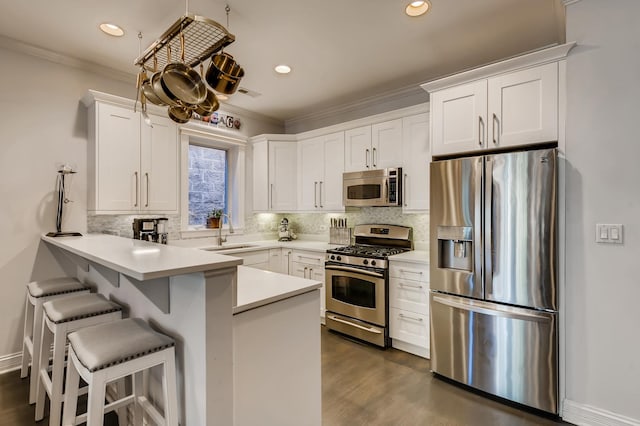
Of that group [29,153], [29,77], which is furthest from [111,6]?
[29,153]

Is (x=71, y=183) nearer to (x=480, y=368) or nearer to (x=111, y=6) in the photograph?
(x=111, y=6)

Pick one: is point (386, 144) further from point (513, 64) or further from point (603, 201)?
point (603, 201)

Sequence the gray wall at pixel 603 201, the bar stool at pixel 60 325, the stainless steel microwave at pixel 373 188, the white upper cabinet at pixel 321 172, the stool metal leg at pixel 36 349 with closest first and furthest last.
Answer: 1. the bar stool at pixel 60 325
2. the gray wall at pixel 603 201
3. the stool metal leg at pixel 36 349
4. the stainless steel microwave at pixel 373 188
5. the white upper cabinet at pixel 321 172

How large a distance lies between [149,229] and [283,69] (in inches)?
81.8

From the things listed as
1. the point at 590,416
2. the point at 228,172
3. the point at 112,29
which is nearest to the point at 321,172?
the point at 228,172

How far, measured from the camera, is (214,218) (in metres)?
4.08

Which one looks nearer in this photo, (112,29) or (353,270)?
(112,29)

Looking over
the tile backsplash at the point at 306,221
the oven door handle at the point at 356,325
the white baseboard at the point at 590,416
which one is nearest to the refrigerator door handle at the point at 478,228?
the white baseboard at the point at 590,416

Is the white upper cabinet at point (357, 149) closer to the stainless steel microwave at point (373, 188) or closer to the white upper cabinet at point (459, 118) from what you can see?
the stainless steel microwave at point (373, 188)

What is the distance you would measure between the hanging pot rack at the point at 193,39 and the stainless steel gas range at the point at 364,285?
2.26 m

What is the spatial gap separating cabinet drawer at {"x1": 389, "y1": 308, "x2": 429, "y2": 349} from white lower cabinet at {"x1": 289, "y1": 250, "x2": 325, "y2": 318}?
0.92m

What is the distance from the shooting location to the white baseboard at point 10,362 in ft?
8.57

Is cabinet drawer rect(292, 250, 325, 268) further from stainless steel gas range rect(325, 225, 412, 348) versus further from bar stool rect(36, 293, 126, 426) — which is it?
bar stool rect(36, 293, 126, 426)

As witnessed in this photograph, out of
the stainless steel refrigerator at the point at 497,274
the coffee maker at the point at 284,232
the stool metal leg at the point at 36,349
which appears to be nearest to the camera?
the stainless steel refrigerator at the point at 497,274
